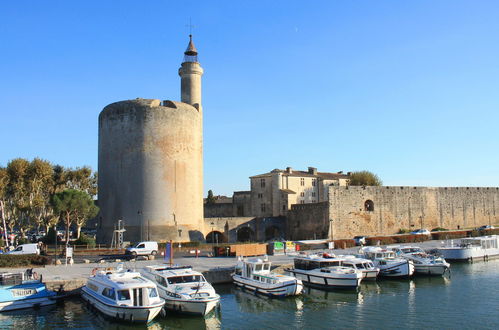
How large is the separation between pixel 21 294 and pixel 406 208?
138 feet

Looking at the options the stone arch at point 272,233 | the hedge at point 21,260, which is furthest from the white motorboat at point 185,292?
the stone arch at point 272,233

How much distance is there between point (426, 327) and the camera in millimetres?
A: 17219

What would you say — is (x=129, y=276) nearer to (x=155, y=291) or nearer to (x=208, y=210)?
(x=155, y=291)

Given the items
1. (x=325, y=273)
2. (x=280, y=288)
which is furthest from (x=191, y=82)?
(x=280, y=288)

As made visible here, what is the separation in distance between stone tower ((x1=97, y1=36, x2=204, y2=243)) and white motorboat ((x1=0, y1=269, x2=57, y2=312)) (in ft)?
65.0

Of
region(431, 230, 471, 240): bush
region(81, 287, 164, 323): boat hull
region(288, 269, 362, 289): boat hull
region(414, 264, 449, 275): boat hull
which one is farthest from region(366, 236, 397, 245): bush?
region(81, 287, 164, 323): boat hull

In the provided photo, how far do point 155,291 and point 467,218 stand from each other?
48.4m

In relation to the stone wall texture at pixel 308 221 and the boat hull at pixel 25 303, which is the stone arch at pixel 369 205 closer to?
the stone wall texture at pixel 308 221

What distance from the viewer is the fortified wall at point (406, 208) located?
4958 centimetres

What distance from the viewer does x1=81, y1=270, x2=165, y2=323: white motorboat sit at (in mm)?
17875

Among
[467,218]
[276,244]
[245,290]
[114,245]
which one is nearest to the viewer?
[245,290]

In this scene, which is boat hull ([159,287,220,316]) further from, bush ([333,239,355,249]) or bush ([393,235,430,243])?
bush ([393,235,430,243])

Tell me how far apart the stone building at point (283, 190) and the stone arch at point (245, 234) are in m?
7.50

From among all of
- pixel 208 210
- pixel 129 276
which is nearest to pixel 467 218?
pixel 208 210
